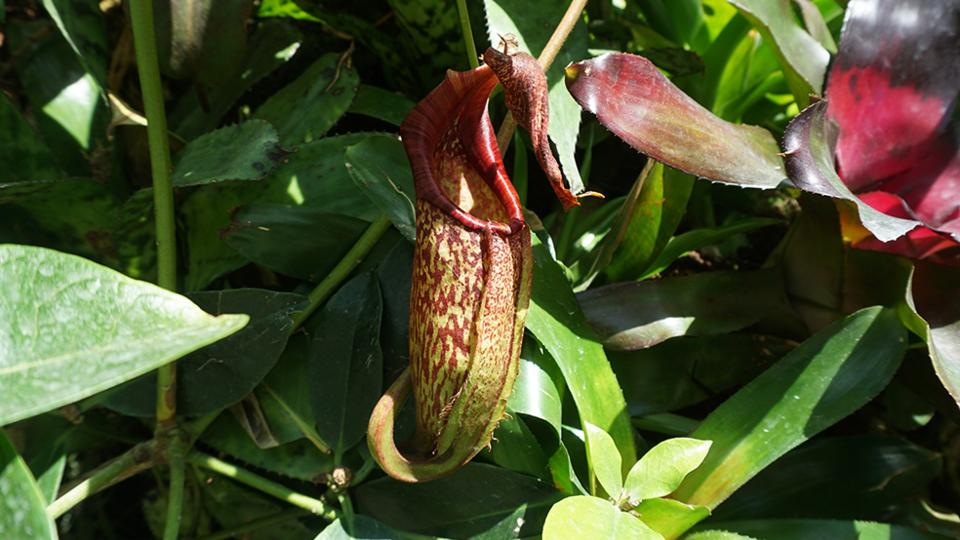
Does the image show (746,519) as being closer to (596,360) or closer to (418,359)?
(596,360)

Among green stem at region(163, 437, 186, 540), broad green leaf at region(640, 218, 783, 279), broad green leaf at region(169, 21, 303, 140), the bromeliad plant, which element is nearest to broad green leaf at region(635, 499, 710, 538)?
the bromeliad plant

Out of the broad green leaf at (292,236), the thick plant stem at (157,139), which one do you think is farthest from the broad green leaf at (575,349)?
the thick plant stem at (157,139)

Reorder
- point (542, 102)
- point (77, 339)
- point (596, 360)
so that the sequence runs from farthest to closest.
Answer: point (596, 360) < point (542, 102) < point (77, 339)

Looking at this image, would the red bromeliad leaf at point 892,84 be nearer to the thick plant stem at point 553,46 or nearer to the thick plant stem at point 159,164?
the thick plant stem at point 553,46

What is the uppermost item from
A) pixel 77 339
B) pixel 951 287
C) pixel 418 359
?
pixel 77 339

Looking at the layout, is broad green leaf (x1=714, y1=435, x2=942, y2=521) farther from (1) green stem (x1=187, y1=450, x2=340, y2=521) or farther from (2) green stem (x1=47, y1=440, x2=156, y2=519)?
(2) green stem (x1=47, y1=440, x2=156, y2=519)

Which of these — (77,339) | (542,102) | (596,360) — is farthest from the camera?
(596,360)

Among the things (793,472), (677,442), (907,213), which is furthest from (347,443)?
(907,213)
